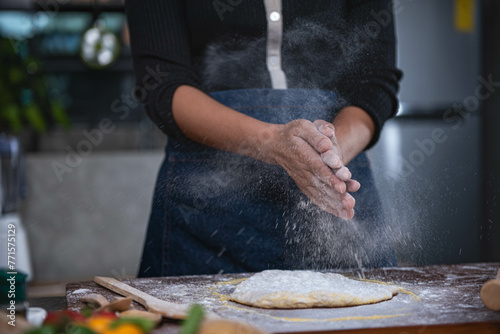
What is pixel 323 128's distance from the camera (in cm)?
135

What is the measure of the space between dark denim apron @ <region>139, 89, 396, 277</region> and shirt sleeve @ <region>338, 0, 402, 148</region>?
9cm

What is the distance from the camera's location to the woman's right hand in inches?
51.6

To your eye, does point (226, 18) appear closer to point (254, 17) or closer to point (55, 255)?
point (254, 17)

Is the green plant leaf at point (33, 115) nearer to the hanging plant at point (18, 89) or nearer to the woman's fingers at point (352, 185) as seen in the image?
the hanging plant at point (18, 89)

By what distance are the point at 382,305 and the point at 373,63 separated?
0.80m

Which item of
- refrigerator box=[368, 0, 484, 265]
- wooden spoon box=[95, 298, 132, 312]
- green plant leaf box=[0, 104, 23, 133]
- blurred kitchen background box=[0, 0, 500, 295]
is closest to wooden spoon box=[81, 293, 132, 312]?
wooden spoon box=[95, 298, 132, 312]

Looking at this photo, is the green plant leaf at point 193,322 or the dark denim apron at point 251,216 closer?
the green plant leaf at point 193,322

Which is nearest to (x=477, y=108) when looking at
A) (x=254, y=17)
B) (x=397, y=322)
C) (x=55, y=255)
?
(x=254, y=17)

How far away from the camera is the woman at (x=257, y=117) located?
151 centimetres

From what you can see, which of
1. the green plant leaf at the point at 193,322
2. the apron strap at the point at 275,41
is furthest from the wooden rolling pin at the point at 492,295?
the apron strap at the point at 275,41
